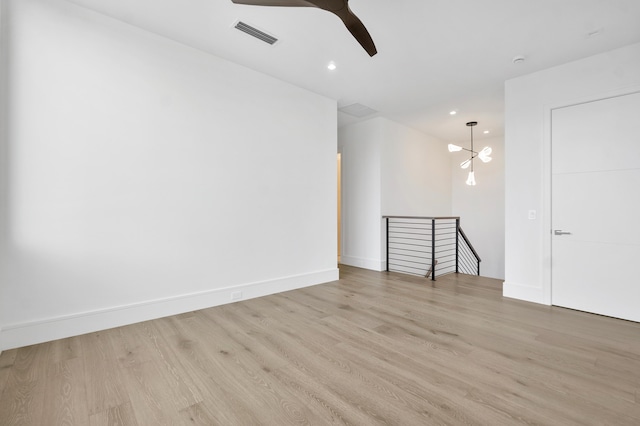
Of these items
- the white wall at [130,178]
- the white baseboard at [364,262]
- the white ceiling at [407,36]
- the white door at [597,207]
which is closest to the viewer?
the white wall at [130,178]

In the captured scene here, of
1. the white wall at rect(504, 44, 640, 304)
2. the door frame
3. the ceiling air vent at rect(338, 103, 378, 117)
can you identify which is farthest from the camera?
the ceiling air vent at rect(338, 103, 378, 117)

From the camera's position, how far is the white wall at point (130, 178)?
2396mm

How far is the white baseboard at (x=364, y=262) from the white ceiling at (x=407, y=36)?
3.00 meters

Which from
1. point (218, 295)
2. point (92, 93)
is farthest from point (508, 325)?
point (92, 93)

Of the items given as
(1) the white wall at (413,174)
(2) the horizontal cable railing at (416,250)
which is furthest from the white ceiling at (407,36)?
(2) the horizontal cable railing at (416,250)

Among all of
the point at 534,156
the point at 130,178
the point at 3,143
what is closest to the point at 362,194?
the point at 534,156

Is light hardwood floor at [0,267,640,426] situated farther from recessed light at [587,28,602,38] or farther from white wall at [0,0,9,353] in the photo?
recessed light at [587,28,602,38]

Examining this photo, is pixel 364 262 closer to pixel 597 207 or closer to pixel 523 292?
pixel 523 292

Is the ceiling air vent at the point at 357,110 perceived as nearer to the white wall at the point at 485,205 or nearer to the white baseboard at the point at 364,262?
the white baseboard at the point at 364,262

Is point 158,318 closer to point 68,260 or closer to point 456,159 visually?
point 68,260

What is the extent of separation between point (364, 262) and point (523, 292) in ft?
8.60

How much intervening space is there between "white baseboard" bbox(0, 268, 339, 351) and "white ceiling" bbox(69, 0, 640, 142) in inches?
108

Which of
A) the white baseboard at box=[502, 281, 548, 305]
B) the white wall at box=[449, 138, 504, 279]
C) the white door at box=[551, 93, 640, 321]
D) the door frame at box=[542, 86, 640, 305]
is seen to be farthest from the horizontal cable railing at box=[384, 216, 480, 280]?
the white door at box=[551, 93, 640, 321]

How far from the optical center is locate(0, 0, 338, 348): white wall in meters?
2.40
